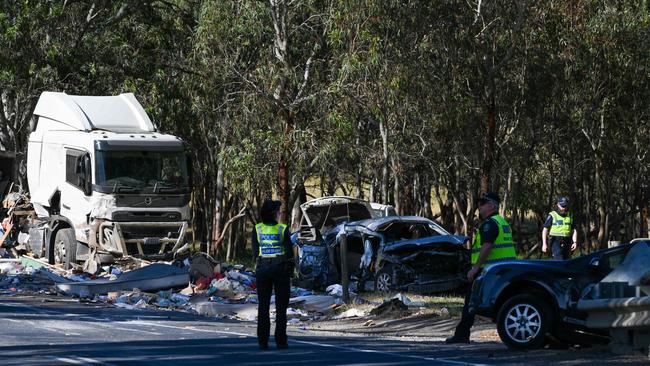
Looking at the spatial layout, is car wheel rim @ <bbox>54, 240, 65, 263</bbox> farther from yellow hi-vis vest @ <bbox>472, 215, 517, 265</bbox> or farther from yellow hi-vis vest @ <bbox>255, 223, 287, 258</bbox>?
yellow hi-vis vest @ <bbox>472, 215, 517, 265</bbox>

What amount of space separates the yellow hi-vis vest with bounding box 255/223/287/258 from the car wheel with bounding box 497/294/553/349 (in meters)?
2.41

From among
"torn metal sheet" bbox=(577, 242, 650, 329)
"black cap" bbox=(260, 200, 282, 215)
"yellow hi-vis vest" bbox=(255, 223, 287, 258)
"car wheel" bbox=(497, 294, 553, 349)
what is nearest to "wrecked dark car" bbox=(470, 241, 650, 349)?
"car wheel" bbox=(497, 294, 553, 349)

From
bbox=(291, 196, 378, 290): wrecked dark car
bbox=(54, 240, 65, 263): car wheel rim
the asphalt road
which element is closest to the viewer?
the asphalt road

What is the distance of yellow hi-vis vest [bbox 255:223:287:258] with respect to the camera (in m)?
13.3

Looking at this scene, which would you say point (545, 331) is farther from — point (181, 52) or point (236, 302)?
point (181, 52)

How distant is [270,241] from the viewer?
43.8 feet

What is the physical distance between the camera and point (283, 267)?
1339 cm

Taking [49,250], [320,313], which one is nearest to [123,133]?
[49,250]

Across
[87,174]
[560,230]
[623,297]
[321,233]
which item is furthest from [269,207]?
[321,233]

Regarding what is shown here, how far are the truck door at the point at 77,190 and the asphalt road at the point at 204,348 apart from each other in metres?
6.77

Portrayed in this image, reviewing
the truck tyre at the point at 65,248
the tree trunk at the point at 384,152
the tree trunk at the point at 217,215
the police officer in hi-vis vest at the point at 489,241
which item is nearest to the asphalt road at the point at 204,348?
the police officer in hi-vis vest at the point at 489,241

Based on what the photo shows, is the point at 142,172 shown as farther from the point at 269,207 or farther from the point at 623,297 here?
the point at 623,297

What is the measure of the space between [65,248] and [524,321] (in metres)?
14.2

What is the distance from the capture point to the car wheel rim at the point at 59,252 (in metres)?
25.4
